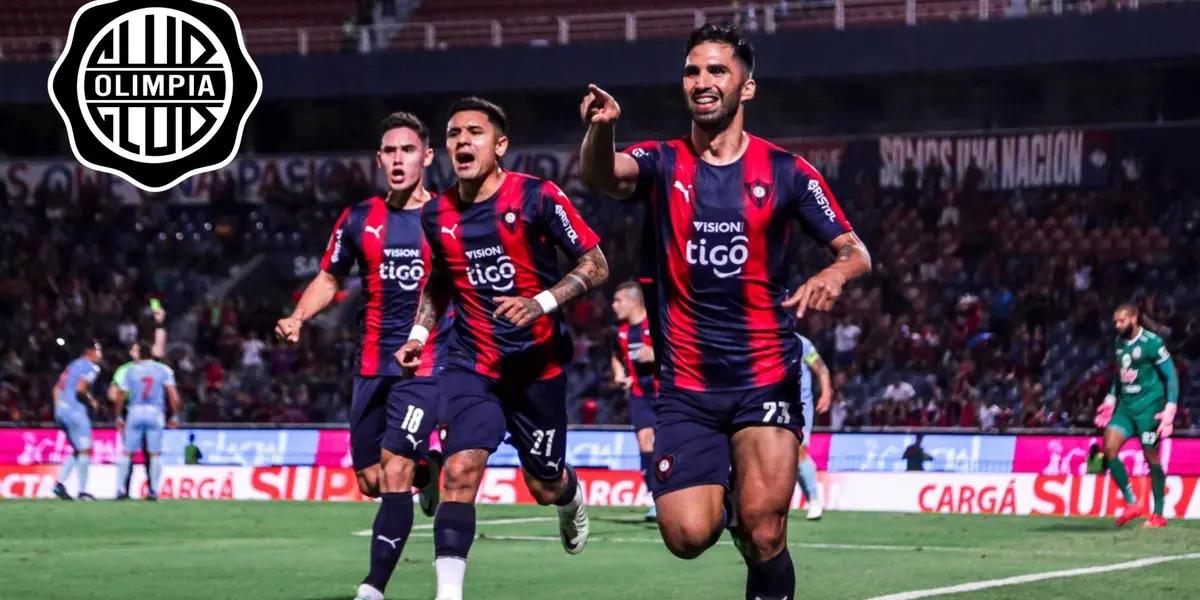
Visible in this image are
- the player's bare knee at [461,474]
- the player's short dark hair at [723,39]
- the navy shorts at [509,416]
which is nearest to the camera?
the player's short dark hair at [723,39]

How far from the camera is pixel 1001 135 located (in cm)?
3453

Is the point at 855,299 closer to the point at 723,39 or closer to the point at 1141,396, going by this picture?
the point at 1141,396

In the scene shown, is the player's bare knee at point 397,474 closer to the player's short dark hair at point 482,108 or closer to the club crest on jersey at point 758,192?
the player's short dark hair at point 482,108

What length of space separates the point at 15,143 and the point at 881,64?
1969 cm

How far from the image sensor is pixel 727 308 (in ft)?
26.7

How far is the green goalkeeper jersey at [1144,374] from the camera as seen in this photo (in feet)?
59.4

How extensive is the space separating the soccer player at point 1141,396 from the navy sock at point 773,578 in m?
10.8

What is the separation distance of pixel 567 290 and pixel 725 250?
2008 mm

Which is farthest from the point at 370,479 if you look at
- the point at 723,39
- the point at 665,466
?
the point at 723,39

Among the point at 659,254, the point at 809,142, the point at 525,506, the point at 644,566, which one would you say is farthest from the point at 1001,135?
the point at 659,254

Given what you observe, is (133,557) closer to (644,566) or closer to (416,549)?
(416,549)

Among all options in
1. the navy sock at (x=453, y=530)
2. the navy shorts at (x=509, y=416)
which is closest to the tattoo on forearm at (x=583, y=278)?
the navy shorts at (x=509, y=416)

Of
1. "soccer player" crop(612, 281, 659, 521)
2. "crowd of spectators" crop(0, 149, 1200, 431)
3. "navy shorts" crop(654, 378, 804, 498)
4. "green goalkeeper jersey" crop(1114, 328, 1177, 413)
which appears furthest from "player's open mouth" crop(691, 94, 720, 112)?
"crowd of spectators" crop(0, 149, 1200, 431)

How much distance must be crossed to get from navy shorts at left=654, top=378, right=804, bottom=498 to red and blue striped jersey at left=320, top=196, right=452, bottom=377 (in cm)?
Answer: 365
